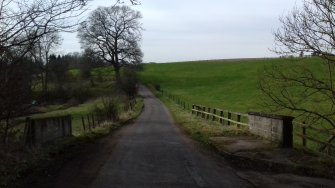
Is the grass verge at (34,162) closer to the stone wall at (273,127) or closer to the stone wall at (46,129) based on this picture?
the stone wall at (46,129)

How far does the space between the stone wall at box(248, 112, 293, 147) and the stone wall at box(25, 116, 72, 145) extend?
7.47 m

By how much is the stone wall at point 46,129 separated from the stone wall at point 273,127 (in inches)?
294

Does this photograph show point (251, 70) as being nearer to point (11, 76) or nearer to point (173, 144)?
point (173, 144)

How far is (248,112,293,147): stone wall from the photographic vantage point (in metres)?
16.6

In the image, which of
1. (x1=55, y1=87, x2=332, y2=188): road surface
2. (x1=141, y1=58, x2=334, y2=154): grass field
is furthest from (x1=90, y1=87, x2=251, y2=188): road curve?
(x1=141, y1=58, x2=334, y2=154): grass field

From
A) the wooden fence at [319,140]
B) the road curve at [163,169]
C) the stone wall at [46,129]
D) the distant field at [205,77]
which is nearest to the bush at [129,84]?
the distant field at [205,77]

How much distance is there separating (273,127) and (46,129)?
7.62 m

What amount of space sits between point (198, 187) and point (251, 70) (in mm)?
104126

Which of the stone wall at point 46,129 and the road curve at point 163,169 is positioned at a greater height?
the stone wall at point 46,129

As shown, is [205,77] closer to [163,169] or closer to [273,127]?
[273,127]

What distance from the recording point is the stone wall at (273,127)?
655 inches

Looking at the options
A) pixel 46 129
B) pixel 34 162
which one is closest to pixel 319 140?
pixel 34 162

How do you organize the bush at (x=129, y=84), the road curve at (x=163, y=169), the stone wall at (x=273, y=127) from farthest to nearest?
the bush at (x=129, y=84), the stone wall at (x=273, y=127), the road curve at (x=163, y=169)

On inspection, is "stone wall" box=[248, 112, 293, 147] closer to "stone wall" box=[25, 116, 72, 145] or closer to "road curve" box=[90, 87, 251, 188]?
"road curve" box=[90, 87, 251, 188]
